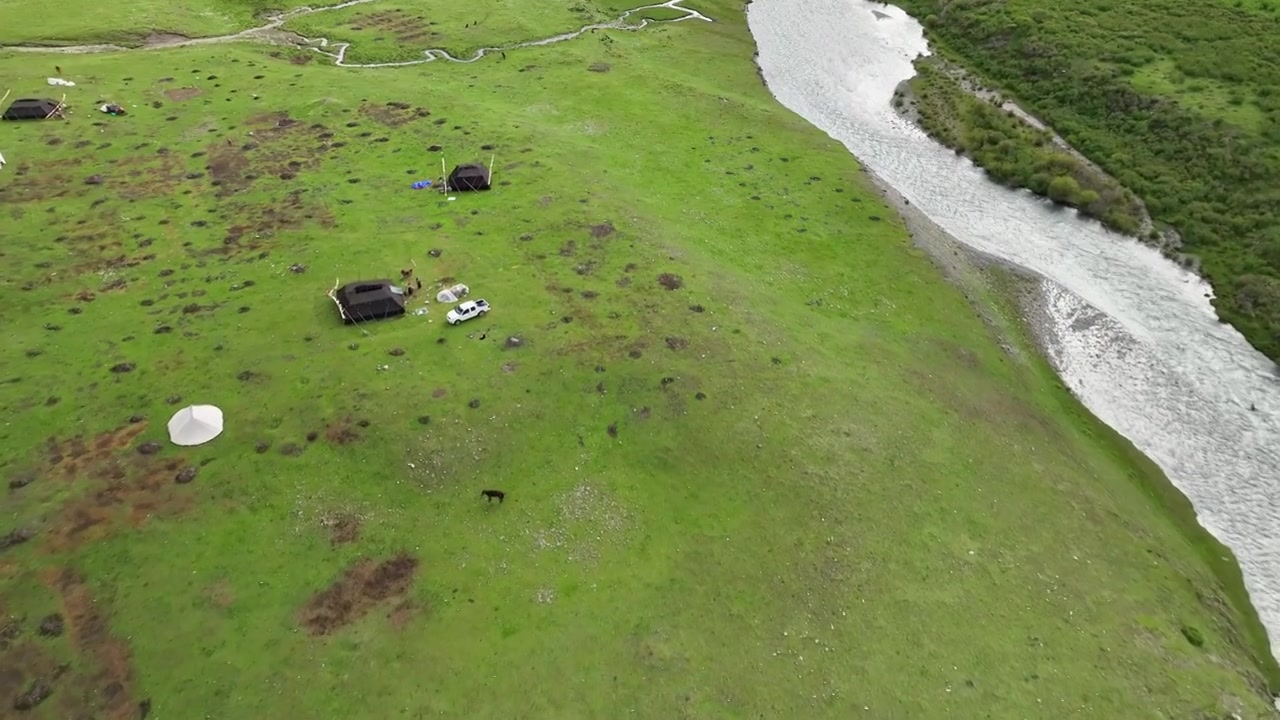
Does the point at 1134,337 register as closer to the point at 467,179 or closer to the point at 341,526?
the point at 467,179

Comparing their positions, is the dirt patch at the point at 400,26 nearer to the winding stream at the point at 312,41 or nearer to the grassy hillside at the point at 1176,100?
the winding stream at the point at 312,41

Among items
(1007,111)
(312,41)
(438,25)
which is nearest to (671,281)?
(1007,111)

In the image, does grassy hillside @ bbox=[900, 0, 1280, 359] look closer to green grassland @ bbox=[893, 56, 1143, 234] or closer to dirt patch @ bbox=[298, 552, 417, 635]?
green grassland @ bbox=[893, 56, 1143, 234]

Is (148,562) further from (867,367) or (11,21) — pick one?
(11,21)

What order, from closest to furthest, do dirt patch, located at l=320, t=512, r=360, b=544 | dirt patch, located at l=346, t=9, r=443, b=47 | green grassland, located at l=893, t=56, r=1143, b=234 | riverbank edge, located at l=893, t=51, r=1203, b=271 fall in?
dirt patch, located at l=320, t=512, r=360, b=544 < riverbank edge, located at l=893, t=51, r=1203, b=271 < green grassland, located at l=893, t=56, r=1143, b=234 < dirt patch, located at l=346, t=9, r=443, b=47

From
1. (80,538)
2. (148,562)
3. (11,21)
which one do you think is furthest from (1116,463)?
(11,21)

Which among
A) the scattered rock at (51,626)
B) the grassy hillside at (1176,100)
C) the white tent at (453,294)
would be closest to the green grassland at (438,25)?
the grassy hillside at (1176,100)

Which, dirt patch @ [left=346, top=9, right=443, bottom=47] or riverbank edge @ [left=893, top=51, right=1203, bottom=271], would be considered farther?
dirt patch @ [left=346, top=9, right=443, bottom=47]

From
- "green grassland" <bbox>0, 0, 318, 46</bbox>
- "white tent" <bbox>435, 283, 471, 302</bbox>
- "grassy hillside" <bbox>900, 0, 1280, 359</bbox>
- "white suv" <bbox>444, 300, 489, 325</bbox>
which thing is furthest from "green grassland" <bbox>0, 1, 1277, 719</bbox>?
"green grassland" <bbox>0, 0, 318, 46</bbox>
